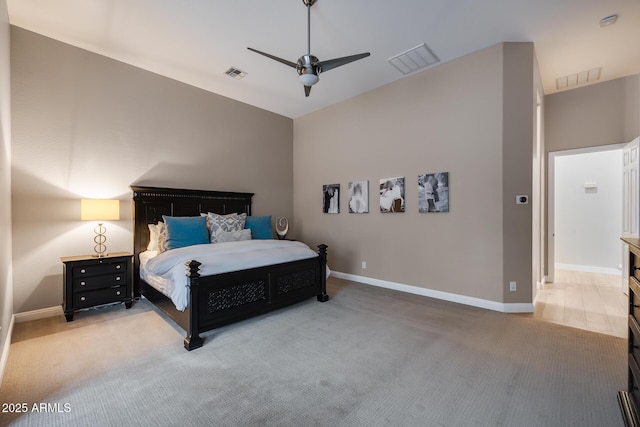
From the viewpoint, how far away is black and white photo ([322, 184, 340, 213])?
5.33 meters

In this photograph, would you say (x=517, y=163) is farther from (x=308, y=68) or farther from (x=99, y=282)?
(x=99, y=282)

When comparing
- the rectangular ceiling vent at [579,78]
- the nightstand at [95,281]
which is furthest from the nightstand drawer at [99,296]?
the rectangular ceiling vent at [579,78]

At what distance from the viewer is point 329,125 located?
5.49m

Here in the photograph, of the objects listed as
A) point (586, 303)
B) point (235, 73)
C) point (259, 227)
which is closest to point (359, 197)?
point (259, 227)

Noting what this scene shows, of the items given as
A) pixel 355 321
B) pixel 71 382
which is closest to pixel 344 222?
pixel 355 321

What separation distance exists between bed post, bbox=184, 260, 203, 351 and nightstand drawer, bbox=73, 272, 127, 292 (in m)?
1.56

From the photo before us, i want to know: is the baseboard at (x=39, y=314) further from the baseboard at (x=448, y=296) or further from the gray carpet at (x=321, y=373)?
the baseboard at (x=448, y=296)

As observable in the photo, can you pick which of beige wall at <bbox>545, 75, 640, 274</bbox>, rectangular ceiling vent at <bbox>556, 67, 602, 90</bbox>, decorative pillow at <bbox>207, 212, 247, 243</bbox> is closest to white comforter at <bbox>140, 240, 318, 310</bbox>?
decorative pillow at <bbox>207, 212, 247, 243</bbox>

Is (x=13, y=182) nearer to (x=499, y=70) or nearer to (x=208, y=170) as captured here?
(x=208, y=170)

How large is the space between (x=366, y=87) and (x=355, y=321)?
3.73 meters

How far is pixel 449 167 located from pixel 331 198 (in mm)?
2243

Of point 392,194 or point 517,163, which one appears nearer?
point 517,163

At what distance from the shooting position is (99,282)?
10.9ft

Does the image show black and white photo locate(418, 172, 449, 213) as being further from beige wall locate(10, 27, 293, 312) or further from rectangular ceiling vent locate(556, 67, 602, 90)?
beige wall locate(10, 27, 293, 312)
